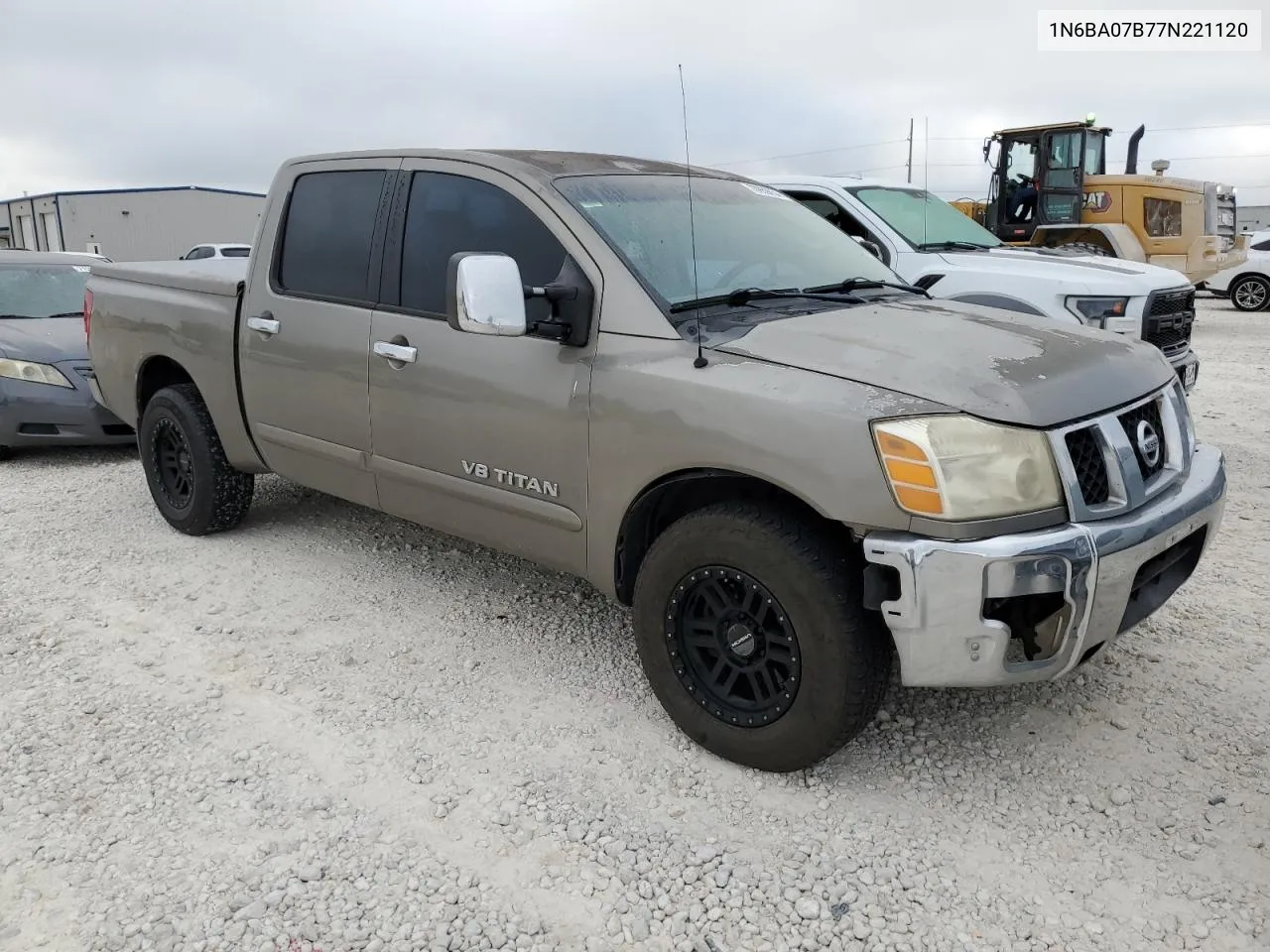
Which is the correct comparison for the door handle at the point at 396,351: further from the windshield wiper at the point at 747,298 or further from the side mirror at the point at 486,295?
the windshield wiper at the point at 747,298

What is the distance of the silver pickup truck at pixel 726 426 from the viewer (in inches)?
99.7

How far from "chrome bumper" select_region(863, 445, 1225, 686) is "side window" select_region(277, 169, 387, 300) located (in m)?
2.47

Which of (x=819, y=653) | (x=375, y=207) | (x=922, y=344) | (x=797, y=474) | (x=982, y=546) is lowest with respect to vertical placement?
(x=819, y=653)

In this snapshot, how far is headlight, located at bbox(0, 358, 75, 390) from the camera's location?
683cm

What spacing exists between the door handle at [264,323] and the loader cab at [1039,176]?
40.3ft

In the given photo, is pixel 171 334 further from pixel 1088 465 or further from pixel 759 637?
pixel 1088 465

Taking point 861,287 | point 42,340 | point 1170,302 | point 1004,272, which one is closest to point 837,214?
point 1004,272

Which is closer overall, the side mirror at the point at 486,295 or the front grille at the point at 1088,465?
the front grille at the point at 1088,465

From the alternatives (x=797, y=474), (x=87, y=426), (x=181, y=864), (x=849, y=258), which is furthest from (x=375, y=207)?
(x=87, y=426)

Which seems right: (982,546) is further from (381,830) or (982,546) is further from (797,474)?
(381,830)

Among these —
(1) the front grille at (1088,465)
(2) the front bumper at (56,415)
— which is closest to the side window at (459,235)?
(1) the front grille at (1088,465)

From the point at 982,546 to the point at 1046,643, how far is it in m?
0.38

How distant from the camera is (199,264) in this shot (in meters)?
5.46

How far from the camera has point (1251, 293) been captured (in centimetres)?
1759
